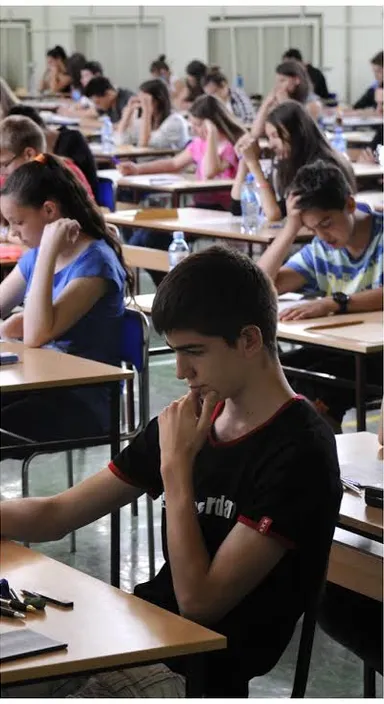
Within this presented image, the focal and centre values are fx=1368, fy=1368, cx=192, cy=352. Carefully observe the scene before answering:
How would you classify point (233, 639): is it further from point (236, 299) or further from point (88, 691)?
point (236, 299)

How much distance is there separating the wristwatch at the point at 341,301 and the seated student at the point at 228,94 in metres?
7.91

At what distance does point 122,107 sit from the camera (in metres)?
13.2

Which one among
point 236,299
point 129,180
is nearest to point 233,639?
point 236,299

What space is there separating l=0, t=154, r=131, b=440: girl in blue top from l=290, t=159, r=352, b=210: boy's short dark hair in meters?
A: 0.74

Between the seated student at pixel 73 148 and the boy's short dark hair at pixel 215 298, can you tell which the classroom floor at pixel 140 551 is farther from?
the boy's short dark hair at pixel 215 298

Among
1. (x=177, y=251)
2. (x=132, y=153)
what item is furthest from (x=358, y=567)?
(x=132, y=153)

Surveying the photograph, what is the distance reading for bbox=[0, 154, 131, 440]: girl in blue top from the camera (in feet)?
12.3

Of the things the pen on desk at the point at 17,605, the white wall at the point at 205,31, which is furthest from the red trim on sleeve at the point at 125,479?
the white wall at the point at 205,31

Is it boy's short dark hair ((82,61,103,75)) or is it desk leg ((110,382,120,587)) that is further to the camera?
boy's short dark hair ((82,61,103,75))

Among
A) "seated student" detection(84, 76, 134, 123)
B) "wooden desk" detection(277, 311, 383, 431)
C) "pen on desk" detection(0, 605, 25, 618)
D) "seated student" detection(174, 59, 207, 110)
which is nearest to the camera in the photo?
"pen on desk" detection(0, 605, 25, 618)

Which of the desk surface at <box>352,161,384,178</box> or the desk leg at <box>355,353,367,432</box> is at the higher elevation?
the desk surface at <box>352,161,384,178</box>

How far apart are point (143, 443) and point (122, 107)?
11369 millimetres

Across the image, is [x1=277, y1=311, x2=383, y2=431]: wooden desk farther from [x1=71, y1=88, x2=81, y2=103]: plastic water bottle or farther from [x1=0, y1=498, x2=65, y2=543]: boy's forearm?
[x1=71, y1=88, x2=81, y2=103]: plastic water bottle

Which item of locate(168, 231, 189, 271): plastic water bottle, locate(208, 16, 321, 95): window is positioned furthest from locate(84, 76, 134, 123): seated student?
locate(168, 231, 189, 271): plastic water bottle
